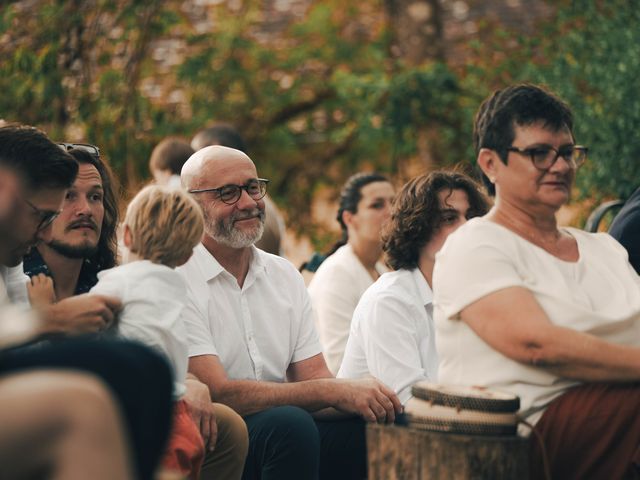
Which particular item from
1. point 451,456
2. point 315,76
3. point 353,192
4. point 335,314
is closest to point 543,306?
point 451,456

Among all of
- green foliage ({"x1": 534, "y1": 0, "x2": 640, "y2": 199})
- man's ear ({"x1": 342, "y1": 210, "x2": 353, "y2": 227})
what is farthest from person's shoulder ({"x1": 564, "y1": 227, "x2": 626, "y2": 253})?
green foliage ({"x1": 534, "y1": 0, "x2": 640, "y2": 199})

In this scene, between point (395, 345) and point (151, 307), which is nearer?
point (151, 307)

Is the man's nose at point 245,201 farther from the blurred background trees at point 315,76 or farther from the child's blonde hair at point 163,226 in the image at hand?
the blurred background trees at point 315,76

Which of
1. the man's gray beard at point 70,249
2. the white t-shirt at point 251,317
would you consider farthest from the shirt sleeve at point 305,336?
the man's gray beard at point 70,249

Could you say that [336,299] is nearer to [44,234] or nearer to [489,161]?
[489,161]

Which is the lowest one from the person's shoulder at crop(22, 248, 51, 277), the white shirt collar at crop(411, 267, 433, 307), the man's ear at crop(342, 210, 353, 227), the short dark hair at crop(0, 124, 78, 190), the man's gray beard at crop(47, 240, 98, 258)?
the man's ear at crop(342, 210, 353, 227)

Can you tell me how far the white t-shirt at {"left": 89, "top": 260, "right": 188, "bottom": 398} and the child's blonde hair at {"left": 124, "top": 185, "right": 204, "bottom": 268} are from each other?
0.20 feet

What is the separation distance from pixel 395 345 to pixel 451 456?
1.47 meters

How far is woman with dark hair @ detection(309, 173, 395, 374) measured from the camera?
6.50 m

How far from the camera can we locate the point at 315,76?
41.7 feet

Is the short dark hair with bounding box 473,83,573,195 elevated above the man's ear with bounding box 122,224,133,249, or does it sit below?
above

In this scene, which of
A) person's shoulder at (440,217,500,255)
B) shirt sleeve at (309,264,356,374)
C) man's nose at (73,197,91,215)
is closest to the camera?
person's shoulder at (440,217,500,255)

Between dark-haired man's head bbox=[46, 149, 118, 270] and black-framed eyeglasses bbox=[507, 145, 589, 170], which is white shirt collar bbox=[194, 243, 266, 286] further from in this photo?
black-framed eyeglasses bbox=[507, 145, 589, 170]

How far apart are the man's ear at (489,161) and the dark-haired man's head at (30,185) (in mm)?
1352
